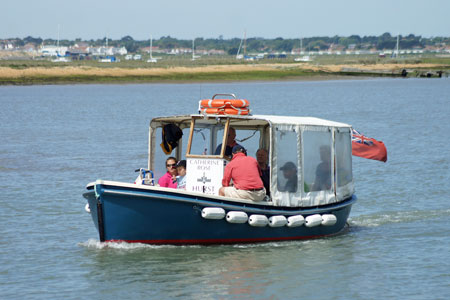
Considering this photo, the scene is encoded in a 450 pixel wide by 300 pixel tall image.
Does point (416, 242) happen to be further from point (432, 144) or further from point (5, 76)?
point (5, 76)

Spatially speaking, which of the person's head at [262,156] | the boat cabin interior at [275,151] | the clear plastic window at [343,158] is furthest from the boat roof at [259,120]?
the person's head at [262,156]

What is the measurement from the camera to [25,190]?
21359 millimetres

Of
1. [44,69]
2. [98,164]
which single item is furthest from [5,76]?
[98,164]

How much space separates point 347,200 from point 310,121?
5.70 ft

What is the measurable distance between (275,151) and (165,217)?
228 centimetres

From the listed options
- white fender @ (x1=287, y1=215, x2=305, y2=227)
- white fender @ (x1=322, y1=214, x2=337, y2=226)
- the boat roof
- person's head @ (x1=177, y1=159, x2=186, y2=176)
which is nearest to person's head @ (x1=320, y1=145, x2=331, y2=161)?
the boat roof

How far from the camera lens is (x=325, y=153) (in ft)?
48.1

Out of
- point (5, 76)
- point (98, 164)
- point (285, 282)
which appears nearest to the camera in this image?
point (285, 282)

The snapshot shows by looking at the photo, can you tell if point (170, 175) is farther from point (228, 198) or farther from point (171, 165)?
point (228, 198)

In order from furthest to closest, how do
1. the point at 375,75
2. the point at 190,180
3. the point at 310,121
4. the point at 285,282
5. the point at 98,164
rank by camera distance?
the point at 375,75, the point at 98,164, the point at 310,121, the point at 190,180, the point at 285,282

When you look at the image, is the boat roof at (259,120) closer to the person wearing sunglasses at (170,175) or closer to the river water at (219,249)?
the person wearing sunglasses at (170,175)

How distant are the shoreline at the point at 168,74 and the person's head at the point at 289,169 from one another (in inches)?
3017

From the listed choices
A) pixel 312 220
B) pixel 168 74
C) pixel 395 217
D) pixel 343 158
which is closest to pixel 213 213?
pixel 312 220

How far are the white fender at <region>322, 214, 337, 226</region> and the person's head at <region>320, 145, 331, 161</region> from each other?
1.06 metres
